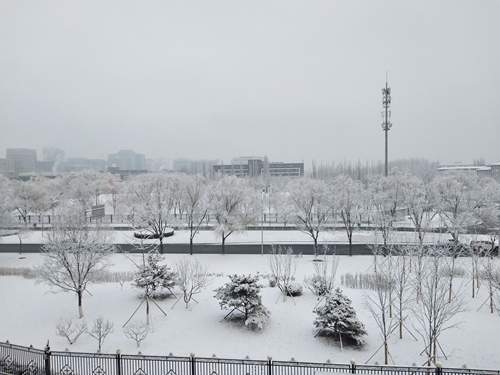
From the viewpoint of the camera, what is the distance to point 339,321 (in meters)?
13.7

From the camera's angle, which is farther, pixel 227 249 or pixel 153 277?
pixel 227 249

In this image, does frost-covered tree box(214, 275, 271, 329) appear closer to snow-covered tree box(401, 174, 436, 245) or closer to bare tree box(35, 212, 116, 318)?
bare tree box(35, 212, 116, 318)

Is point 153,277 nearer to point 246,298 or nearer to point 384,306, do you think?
point 246,298

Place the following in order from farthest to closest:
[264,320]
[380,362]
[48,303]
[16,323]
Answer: [48,303], [16,323], [264,320], [380,362]

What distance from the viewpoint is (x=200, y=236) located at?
38375 mm

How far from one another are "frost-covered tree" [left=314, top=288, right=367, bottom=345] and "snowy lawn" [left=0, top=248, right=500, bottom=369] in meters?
0.56

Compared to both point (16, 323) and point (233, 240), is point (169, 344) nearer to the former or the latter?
point (16, 323)

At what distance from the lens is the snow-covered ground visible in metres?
13.2

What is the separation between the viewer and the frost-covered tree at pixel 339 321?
13.7 m

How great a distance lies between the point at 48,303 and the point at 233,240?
2043cm

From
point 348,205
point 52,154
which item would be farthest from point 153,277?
point 52,154

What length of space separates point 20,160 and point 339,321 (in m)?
79.4

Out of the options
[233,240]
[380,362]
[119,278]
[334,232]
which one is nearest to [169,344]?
[380,362]

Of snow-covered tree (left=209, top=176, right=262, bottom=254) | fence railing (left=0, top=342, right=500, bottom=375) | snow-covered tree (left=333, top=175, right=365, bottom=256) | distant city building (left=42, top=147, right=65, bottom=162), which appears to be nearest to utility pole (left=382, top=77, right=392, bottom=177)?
snow-covered tree (left=333, top=175, right=365, bottom=256)
